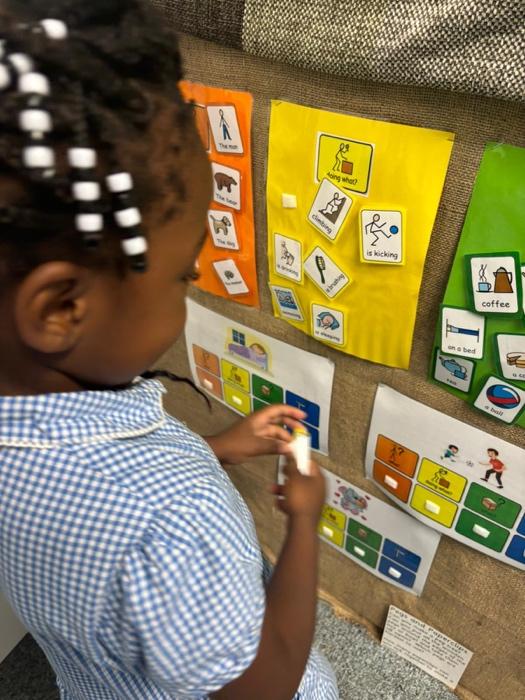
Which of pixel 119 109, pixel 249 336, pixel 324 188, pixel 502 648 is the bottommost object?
pixel 502 648

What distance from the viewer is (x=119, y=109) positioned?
29cm

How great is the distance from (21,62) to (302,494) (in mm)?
399

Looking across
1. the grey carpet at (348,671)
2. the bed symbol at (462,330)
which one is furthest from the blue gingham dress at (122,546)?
the grey carpet at (348,671)

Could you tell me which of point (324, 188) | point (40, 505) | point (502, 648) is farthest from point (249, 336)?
point (502, 648)

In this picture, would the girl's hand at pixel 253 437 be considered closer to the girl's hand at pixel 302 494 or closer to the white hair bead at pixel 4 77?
the girl's hand at pixel 302 494

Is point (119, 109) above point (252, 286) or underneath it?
above

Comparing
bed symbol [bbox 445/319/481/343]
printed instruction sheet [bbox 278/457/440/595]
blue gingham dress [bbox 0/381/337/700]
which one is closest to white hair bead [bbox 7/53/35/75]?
blue gingham dress [bbox 0/381/337/700]

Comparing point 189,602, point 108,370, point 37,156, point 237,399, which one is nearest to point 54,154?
point 37,156

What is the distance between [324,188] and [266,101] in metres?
0.13

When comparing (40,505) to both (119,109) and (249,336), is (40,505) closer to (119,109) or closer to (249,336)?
(119,109)

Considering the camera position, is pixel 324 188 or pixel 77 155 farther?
pixel 324 188

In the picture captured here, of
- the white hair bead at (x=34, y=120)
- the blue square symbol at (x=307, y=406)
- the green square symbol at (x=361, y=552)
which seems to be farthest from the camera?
the green square symbol at (x=361, y=552)

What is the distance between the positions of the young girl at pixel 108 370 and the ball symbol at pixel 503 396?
0.34m

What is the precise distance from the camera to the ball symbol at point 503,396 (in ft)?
1.94
